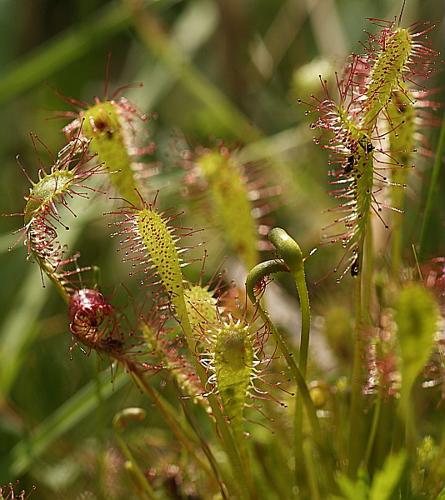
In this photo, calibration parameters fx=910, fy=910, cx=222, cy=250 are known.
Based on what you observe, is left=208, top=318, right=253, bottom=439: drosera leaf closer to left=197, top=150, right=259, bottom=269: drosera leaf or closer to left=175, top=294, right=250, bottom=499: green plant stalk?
left=175, top=294, right=250, bottom=499: green plant stalk

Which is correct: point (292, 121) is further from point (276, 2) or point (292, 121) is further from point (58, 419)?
point (58, 419)

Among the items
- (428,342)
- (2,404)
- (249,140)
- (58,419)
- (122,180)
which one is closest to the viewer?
(428,342)

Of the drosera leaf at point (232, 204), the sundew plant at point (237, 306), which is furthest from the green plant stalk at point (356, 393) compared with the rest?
the drosera leaf at point (232, 204)

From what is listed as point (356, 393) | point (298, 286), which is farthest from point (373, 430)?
point (298, 286)

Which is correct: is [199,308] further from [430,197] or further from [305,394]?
[430,197]

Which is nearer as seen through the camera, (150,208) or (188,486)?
(150,208)

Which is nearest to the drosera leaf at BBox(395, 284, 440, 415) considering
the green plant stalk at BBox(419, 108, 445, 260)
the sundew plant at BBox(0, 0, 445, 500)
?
the sundew plant at BBox(0, 0, 445, 500)

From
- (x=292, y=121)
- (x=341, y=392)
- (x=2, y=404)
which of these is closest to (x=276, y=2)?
(x=292, y=121)
